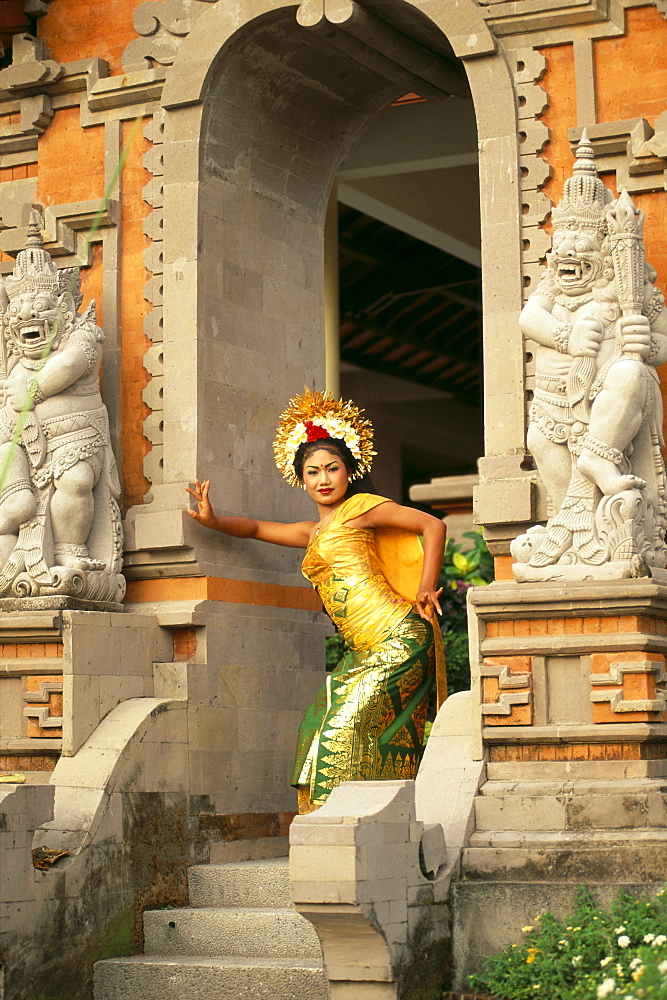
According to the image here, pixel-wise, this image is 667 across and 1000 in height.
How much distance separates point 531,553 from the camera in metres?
7.62

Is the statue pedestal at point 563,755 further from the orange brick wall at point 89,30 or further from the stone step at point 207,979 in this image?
the orange brick wall at point 89,30

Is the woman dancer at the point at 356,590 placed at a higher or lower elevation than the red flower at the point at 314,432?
lower

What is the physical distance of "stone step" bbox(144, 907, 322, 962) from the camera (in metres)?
7.82

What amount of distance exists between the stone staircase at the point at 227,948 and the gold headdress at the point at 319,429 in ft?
7.37

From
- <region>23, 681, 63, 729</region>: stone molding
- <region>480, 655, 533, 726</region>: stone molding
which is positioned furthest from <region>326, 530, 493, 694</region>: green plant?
<region>480, 655, 533, 726</region>: stone molding

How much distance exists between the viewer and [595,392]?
7707mm

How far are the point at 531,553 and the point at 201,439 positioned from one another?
2434mm

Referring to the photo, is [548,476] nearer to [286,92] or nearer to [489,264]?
[489,264]

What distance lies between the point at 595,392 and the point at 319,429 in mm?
1985

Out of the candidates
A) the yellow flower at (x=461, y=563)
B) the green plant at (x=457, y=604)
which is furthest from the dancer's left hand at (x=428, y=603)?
the yellow flower at (x=461, y=563)

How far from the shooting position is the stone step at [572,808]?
23.4ft

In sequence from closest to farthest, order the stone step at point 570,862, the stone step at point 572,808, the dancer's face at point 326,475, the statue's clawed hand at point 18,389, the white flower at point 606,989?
the white flower at point 606,989 < the stone step at point 570,862 < the stone step at point 572,808 < the statue's clawed hand at point 18,389 < the dancer's face at point 326,475

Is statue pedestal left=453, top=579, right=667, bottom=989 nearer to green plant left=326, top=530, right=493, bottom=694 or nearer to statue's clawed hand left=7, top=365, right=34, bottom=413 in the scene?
statue's clawed hand left=7, top=365, right=34, bottom=413

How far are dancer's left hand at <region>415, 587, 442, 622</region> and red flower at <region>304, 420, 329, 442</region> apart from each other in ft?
3.61
